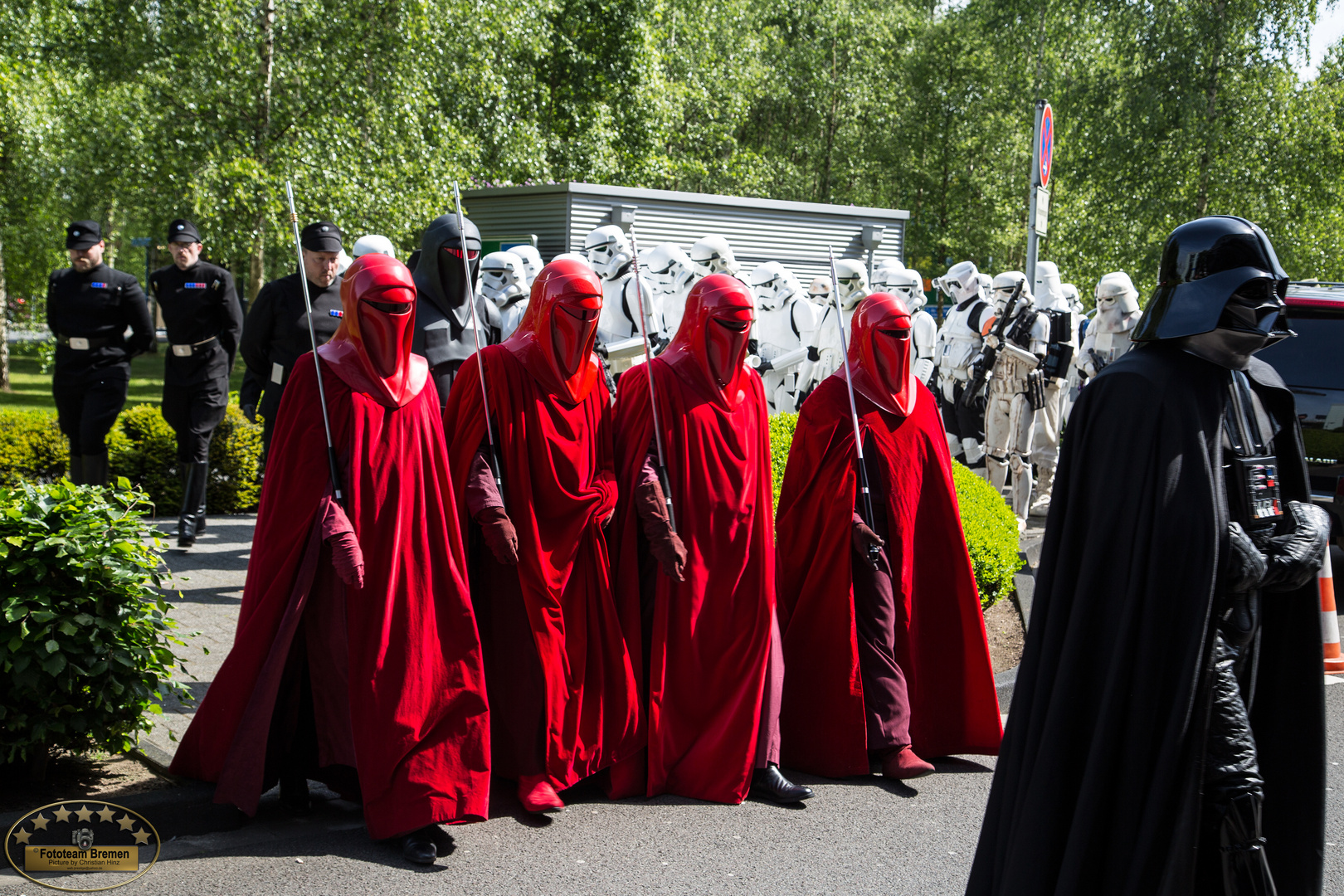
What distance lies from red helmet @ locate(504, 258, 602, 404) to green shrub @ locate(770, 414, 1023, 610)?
1.92 metres

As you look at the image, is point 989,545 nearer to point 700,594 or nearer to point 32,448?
point 700,594

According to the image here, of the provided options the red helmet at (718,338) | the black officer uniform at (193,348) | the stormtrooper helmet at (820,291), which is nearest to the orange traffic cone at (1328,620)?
the red helmet at (718,338)

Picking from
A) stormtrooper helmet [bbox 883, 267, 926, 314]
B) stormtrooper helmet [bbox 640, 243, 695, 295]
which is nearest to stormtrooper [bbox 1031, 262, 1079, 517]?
stormtrooper helmet [bbox 883, 267, 926, 314]

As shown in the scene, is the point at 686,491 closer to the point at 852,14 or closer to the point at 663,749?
the point at 663,749

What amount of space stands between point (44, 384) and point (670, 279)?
816 inches

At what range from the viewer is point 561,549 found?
14.7 ft

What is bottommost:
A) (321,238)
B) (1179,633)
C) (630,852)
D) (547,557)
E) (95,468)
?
Answer: (630,852)

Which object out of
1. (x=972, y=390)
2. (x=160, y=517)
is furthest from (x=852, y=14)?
(x=160, y=517)

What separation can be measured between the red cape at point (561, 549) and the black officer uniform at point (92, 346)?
4.52 meters

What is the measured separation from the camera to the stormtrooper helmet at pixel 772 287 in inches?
498

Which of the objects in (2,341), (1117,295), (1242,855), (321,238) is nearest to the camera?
(1242,855)

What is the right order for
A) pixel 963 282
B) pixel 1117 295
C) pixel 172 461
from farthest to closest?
1. pixel 1117 295
2. pixel 963 282
3. pixel 172 461

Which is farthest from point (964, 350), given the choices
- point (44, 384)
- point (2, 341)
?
point (44, 384)

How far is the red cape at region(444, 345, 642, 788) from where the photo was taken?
4.43m
